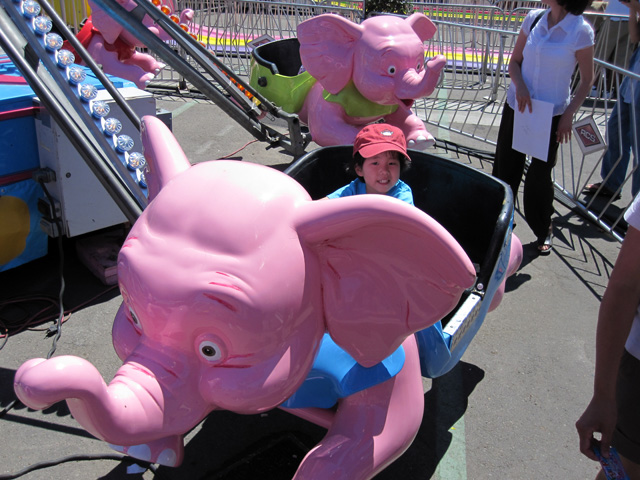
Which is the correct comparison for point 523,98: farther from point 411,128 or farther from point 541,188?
point 411,128

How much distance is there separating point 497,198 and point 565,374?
109cm

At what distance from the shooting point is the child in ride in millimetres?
2295

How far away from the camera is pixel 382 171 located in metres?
2.33

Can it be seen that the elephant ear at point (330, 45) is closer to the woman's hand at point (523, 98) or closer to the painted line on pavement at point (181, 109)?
the woman's hand at point (523, 98)

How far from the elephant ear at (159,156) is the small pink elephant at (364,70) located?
8.98 feet

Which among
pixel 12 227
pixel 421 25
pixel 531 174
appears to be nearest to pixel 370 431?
pixel 12 227

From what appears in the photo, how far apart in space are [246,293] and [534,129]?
3046 mm

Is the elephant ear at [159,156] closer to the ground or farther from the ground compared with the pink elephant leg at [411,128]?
farther from the ground

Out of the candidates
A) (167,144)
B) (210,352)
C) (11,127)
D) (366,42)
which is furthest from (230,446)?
(366,42)

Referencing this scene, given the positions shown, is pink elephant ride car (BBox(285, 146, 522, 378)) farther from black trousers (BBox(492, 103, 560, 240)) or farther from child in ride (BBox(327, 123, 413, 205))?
black trousers (BBox(492, 103, 560, 240))

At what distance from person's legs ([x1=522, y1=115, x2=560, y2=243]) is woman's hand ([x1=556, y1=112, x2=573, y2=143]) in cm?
4

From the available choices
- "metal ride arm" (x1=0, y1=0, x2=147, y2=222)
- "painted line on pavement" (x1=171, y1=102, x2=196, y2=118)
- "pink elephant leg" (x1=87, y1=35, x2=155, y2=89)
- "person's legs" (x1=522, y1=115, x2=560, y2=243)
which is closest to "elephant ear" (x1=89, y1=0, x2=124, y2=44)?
"pink elephant leg" (x1=87, y1=35, x2=155, y2=89)

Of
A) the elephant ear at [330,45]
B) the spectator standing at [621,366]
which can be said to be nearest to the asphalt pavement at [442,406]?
the spectator standing at [621,366]

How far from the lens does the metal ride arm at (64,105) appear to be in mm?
2514
